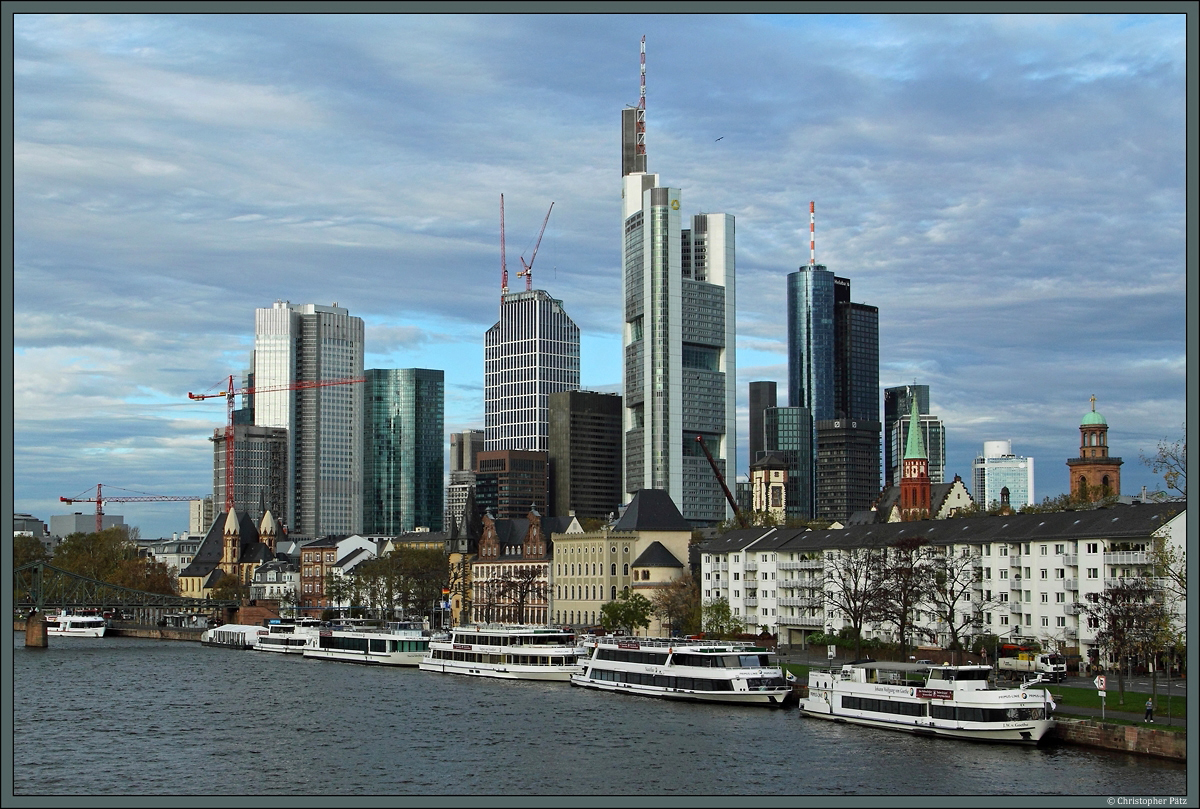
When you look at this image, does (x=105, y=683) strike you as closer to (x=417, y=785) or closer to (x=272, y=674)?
(x=272, y=674)

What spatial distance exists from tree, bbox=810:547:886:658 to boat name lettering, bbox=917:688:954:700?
2893 centimetres

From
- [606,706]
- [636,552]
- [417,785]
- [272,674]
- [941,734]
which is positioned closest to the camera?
[417,785]

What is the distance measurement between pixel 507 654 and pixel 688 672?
34.5 m

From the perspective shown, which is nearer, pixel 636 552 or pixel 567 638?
pixel 567 638

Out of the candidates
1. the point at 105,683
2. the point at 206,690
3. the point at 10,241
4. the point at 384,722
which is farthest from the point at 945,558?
the point at 10,241

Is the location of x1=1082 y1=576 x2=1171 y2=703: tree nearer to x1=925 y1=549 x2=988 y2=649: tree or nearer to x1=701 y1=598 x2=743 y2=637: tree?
x1=925 y1=549 x2=988 y2=649: tree

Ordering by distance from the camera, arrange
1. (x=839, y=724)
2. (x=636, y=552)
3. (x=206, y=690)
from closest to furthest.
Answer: (x=839, y=724) < (x=206, y=690) < (x=636, y=552)

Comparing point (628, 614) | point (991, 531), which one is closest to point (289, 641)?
point (628, 614)

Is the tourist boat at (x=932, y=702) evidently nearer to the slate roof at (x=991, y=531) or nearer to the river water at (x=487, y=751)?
the river water at (x=487, y=751)

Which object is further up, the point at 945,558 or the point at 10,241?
the point at 10,241

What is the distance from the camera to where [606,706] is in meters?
109

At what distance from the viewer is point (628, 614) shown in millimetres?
168000

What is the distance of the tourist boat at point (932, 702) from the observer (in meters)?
80.0

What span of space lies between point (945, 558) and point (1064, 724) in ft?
175
